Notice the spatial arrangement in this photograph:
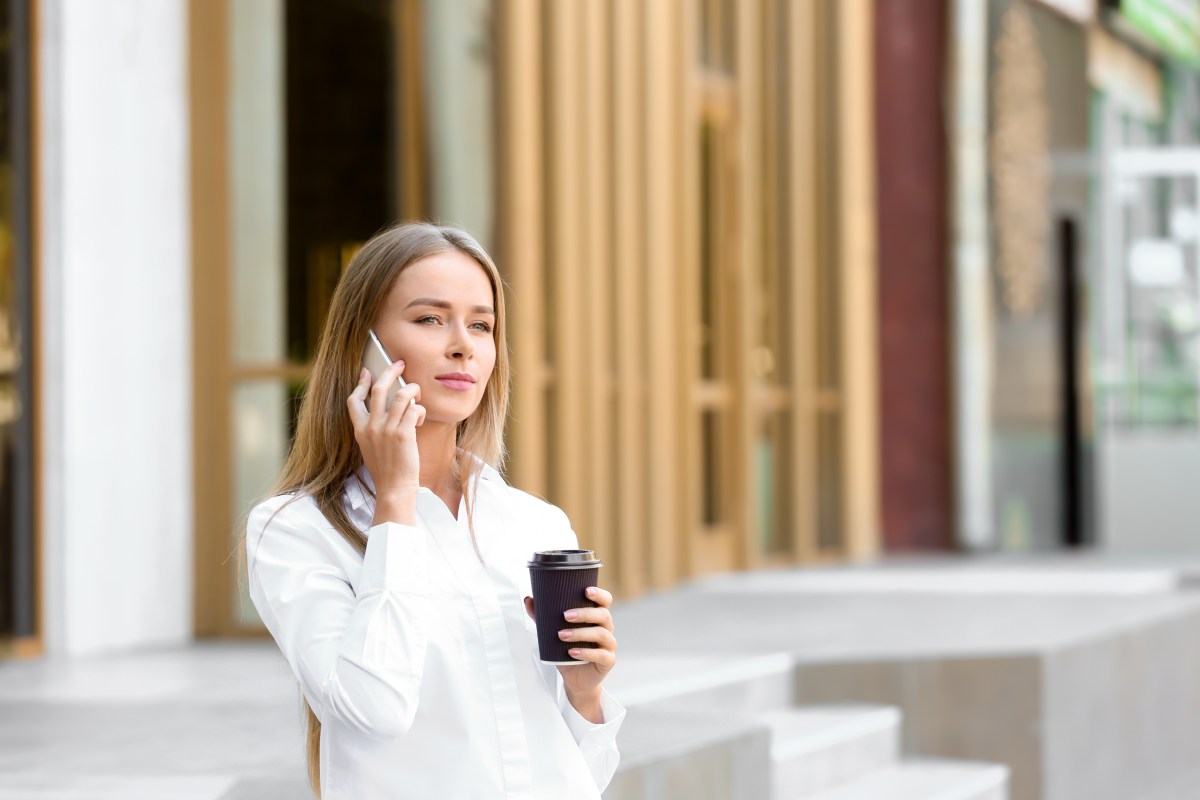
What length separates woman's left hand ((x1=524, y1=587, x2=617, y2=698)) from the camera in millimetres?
1869

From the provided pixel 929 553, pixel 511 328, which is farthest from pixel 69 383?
pixel 929 553

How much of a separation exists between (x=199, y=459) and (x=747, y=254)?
4030 mm

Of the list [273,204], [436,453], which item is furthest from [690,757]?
[273,204]

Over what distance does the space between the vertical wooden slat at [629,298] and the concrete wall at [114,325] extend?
2208 mm

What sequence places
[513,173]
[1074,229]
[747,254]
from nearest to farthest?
[513,173]
[747,254]
[1074,229]

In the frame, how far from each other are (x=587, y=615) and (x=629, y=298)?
610 cm

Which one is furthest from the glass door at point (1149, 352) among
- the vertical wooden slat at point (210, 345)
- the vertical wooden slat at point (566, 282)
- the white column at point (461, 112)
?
the vertical wooden slat at point (210, 345)

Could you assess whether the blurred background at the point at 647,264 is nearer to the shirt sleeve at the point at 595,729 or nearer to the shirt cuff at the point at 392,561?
the shirt sleeve at the point at 595,729

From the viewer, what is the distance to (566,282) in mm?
7266

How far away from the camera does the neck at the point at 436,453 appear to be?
2.03 m

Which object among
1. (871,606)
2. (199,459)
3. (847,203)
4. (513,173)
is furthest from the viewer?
(847,203)

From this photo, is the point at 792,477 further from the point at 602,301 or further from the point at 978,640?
the point at 978,640

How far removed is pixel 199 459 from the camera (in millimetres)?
6301

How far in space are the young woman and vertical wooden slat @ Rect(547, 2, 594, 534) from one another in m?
5.11
